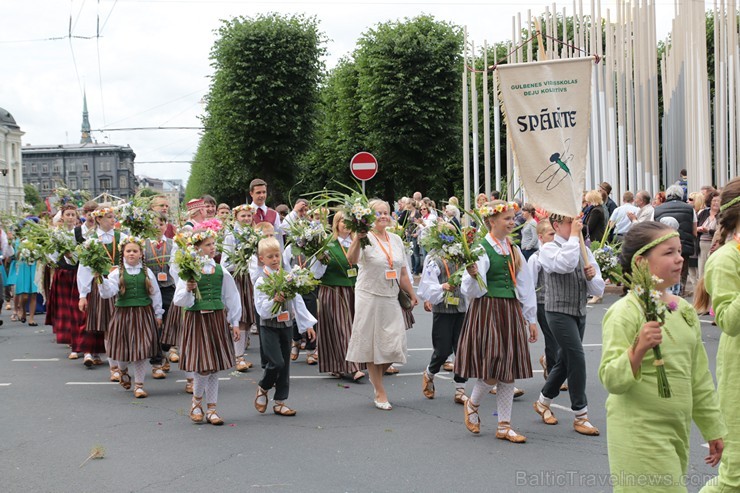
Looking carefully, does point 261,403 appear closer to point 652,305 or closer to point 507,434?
point 507,434

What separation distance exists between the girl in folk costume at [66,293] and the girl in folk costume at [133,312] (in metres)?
2.77

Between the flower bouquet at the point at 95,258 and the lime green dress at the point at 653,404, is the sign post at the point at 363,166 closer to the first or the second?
the flower bouquet at the point at 95,258

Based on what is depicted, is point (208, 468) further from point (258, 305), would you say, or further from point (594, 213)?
point (594, 213)

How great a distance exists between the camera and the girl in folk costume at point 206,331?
25.8 feet

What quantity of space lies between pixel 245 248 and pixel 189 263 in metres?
2.21

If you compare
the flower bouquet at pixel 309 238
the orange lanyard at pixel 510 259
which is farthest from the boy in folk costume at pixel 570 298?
the flower bouquet at pixel 309 238

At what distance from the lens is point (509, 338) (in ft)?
23.4

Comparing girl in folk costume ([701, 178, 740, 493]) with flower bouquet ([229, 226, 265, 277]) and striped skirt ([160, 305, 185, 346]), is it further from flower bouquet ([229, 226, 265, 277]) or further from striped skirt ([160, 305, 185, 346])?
striped skirt ([160, 305, 185, 346])

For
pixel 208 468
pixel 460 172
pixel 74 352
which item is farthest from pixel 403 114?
pixel 208 468

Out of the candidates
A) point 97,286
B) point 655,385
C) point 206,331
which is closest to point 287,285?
point 206,331

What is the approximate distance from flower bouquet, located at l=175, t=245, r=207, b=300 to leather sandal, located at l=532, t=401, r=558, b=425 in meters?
3.43

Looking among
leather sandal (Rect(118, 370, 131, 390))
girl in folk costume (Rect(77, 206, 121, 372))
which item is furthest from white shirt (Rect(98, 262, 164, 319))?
leather sandal (Rect(118, 370, 131, 390))

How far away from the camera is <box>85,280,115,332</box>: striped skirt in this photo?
10.6 meters

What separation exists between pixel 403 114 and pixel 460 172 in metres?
8.08
